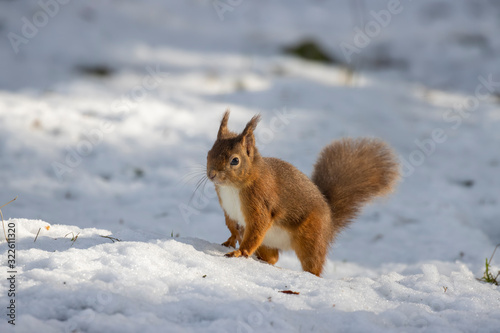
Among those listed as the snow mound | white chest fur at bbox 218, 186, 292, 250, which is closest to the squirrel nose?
white chest fur at bbox 218, 186, 292, 250

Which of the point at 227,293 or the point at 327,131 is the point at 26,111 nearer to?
the point at 327,131

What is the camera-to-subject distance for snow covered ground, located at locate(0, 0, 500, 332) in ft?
6.48

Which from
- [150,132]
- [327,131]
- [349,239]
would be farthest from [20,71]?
[349,239]

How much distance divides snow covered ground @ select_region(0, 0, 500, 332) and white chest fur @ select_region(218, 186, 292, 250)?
0.54 ft

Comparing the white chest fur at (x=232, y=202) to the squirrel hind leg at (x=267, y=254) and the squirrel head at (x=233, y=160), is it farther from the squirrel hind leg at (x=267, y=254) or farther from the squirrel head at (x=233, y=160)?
the squirrel hind leg at (x=267, y=254)

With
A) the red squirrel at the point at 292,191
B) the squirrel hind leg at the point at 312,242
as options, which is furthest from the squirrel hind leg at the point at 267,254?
the squirrel hind leg at the point at 312,242

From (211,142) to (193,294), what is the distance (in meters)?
3.18

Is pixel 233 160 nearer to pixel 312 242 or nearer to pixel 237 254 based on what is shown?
pixel 237 254

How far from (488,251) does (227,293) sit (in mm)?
2412

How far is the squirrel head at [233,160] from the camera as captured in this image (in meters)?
2.51

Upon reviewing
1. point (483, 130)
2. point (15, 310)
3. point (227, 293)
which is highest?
point (483, 130)

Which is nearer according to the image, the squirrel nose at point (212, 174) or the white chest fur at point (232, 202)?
the squirrel nose at point (212, 174)

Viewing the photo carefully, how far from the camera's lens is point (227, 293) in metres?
2.00

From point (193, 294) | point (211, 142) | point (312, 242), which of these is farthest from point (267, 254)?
point (211, 142)
